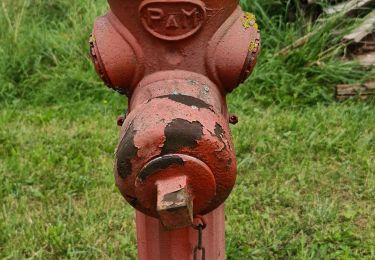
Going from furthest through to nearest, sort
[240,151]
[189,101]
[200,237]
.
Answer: [240,151]
[200,237]
[189,101]

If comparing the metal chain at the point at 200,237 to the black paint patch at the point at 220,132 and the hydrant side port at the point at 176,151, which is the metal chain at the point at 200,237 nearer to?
the hydrant side port at the point at 176,151

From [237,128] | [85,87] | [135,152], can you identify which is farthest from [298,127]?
[135,152]

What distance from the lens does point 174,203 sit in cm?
112

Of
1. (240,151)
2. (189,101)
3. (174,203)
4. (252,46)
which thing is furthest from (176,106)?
(240,151)

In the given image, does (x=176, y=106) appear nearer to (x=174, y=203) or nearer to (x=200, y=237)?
(x=174, y=203)

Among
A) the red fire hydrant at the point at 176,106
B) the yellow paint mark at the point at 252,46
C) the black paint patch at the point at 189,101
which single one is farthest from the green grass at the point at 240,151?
the black paint patch at the point at 189,101

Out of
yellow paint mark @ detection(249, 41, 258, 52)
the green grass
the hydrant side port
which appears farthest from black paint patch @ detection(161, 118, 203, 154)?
the green grass

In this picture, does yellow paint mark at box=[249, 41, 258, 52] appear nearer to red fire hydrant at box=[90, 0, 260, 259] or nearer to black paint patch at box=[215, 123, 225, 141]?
red fire hydrant at box=[90, 0, 260, 259]

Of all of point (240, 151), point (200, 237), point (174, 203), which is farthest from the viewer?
point (240, 151)

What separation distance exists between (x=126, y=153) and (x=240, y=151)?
7.06 ft

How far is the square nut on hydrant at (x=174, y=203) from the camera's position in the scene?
1123 mm

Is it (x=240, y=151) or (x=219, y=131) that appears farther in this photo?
(x=240, y=151)

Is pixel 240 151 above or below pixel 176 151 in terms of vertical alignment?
below

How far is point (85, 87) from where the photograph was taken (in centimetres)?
407
